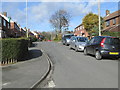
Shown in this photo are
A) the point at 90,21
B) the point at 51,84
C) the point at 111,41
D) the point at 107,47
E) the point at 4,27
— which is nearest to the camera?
the point at 51,84

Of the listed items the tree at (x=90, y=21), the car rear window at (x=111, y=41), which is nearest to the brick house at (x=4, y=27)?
the tree at (x=90, y=21)

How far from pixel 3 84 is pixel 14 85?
467mm

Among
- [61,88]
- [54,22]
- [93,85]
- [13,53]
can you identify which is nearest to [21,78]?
[61,88]

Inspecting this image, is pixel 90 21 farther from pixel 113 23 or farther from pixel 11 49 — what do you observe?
pixel 11 49

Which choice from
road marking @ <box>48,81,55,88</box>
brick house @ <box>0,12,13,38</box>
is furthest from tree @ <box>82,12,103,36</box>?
road marking @ <box>48,81,55,88</box>

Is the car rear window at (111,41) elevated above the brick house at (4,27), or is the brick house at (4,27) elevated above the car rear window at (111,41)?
the brick house at (4,27)

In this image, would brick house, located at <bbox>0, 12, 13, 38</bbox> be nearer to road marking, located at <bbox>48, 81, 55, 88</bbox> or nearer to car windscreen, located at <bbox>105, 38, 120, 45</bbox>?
car windscreen, located at <bbox>105, 38, 120, 45</bbox>

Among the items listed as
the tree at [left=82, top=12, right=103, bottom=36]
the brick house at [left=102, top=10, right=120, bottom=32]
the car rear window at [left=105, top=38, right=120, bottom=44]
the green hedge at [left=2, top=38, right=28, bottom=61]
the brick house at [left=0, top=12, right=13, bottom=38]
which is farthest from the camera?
the tree at [left=82, top=12, right=103, bottom=36]

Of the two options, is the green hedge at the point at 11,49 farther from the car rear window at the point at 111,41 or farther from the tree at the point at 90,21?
the tree at the point at 90,21

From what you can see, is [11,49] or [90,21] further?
[90,21]

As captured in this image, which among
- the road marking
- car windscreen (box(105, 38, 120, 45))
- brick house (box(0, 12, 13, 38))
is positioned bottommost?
the road marking

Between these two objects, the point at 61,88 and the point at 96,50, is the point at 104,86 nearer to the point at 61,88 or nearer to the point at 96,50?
the point at 61,88

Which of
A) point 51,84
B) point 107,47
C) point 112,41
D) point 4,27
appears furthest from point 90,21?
point 51,84

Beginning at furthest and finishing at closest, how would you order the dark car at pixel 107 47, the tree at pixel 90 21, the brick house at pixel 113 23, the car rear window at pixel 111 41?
the tree at pixel 90 21
the brick house at pixel 113 23
the car rear window at pixel 111 41
the dark car at pixel 107 47
